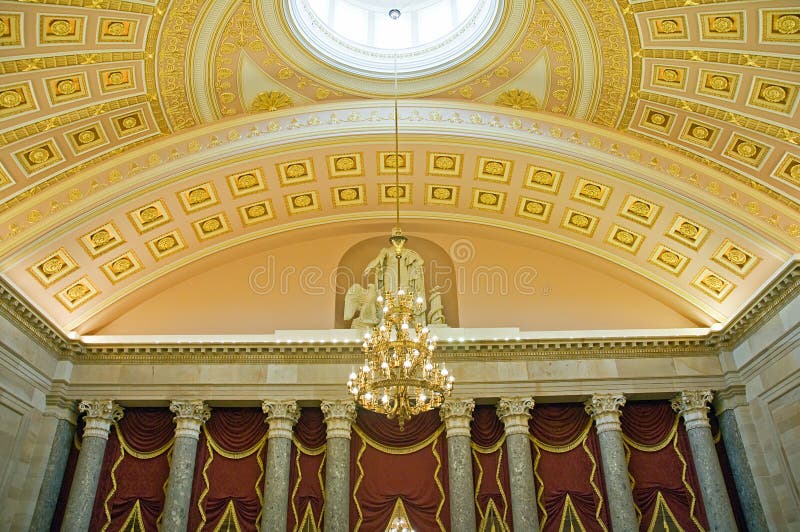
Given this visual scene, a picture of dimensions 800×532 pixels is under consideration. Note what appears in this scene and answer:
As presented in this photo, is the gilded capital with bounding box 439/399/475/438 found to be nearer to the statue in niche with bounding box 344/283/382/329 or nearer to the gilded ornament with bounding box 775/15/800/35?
the statue in niche with bounding box 344/283/382/329

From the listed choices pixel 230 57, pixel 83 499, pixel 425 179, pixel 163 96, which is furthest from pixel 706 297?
pixel 83 499

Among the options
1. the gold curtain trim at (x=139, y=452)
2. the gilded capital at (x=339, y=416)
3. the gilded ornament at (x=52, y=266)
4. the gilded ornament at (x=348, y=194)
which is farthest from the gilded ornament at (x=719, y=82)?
the gilded ornament at (x=52, y=266)

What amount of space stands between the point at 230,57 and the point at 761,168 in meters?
8.68

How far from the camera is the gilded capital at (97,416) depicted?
11.8m

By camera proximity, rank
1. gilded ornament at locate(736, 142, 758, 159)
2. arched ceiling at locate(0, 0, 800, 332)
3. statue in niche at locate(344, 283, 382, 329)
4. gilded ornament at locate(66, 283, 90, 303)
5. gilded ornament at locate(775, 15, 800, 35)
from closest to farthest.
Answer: gilded ornament at locate(775, 15, 800, 35)
arched ceiling at locate(0, 0, 800, 332)
gilded ornament at locate(736, 142, 758, 159)
gilded ornament at locate(66, 283, 90, 303)
statue in niche at locate(344, 283, 382, 329)

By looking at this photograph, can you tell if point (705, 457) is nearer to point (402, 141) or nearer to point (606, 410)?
point (606, 410)

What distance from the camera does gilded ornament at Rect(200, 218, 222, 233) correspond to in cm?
1308

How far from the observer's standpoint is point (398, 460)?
39.9 feet

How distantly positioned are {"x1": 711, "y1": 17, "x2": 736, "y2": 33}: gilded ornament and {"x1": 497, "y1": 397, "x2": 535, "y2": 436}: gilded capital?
684cm

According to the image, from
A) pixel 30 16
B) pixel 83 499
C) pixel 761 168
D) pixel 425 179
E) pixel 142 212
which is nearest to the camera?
pixel 30 16

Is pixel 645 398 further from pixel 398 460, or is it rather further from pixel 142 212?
pixel 142 212

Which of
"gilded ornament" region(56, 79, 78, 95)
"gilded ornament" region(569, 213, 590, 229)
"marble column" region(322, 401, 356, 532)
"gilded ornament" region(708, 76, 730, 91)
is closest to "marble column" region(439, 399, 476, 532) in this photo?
"marble column" region(322, 401, 356, 532)

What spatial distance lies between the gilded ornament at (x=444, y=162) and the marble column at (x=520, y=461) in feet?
15.1

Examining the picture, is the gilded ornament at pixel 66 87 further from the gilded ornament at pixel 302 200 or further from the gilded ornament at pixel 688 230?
the gilded ornament at pixel 688 230
